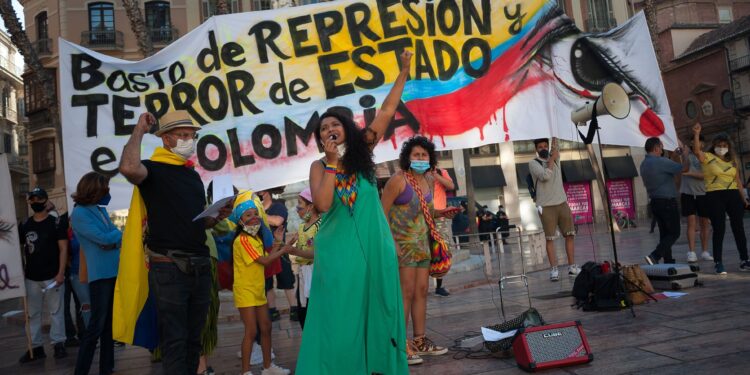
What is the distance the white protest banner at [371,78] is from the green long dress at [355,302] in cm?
360

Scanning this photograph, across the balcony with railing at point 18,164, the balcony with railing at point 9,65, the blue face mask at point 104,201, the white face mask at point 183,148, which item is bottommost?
the blue face mask at point 104,201

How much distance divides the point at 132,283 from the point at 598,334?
360 cm

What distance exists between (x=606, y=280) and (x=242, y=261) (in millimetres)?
3560

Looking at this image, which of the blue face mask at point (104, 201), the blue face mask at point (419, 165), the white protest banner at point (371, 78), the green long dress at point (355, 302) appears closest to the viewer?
the green long dress at point (355, 302)

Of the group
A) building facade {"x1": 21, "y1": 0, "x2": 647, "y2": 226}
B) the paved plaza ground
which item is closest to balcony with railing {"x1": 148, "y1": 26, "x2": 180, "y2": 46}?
building facade {"x1": 21, "y1": 0, "x2": 647, "y2": 226}

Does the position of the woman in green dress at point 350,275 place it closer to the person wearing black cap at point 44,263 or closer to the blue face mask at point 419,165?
the blue face mask at point 419,165

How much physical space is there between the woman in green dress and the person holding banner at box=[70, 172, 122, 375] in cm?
244

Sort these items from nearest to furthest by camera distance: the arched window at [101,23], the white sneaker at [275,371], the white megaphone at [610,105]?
1. the white sneaker at [275,371]
2. the white megaphone at [610,105]
3. the arched window at [101,23]

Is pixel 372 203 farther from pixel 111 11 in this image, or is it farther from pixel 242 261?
pixel 111 11

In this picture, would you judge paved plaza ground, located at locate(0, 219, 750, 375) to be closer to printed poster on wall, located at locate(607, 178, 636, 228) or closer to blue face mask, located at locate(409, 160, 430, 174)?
blue face mask, located at locate(409, 160, 430, 174)

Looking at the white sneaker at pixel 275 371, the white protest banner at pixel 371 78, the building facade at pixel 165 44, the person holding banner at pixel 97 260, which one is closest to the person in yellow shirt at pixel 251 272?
the white sneaker at pixel 275 371

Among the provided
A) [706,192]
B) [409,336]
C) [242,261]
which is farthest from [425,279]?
[706,192]

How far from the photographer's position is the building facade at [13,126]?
1815 inches

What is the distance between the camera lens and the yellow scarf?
3.65 meters
